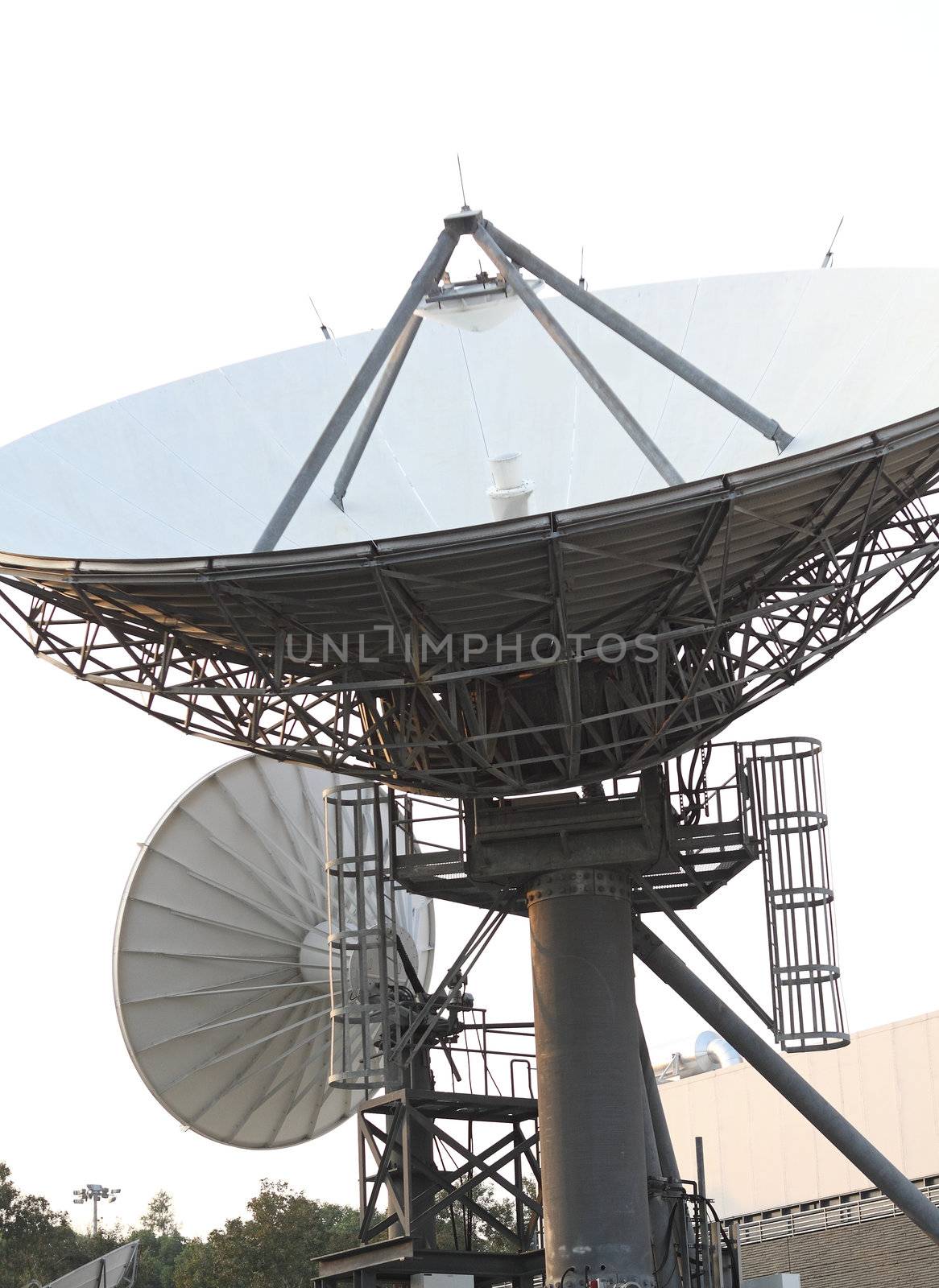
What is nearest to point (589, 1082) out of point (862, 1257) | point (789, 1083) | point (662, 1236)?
point (662, 1236)

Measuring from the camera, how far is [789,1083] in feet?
94.6

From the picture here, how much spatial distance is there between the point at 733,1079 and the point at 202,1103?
24.5m

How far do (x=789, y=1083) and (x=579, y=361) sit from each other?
12.9m

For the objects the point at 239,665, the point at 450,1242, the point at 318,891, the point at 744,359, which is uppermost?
the point at 744,359

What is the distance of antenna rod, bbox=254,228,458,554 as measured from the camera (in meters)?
23.8

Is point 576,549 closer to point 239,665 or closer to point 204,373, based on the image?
point 239,665

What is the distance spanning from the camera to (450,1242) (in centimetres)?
7431

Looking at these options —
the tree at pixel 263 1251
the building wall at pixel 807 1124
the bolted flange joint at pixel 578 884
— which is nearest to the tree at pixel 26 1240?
the tree at pixel 263 1251

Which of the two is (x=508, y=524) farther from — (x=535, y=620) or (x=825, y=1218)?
(x=825, y=1218)

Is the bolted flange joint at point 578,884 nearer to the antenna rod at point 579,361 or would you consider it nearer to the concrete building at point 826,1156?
the antenna rod at point 579,361

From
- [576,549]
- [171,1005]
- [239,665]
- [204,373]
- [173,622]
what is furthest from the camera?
[171,1005]

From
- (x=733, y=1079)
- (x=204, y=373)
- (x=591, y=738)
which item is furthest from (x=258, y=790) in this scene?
(x=733, y=1079)

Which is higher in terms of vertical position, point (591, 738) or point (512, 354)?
point (512, 354)

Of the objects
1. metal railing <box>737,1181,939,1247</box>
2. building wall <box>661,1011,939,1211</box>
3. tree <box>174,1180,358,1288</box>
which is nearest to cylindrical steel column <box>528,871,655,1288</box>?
metal railing <box>737,1181,939,1247</box>
